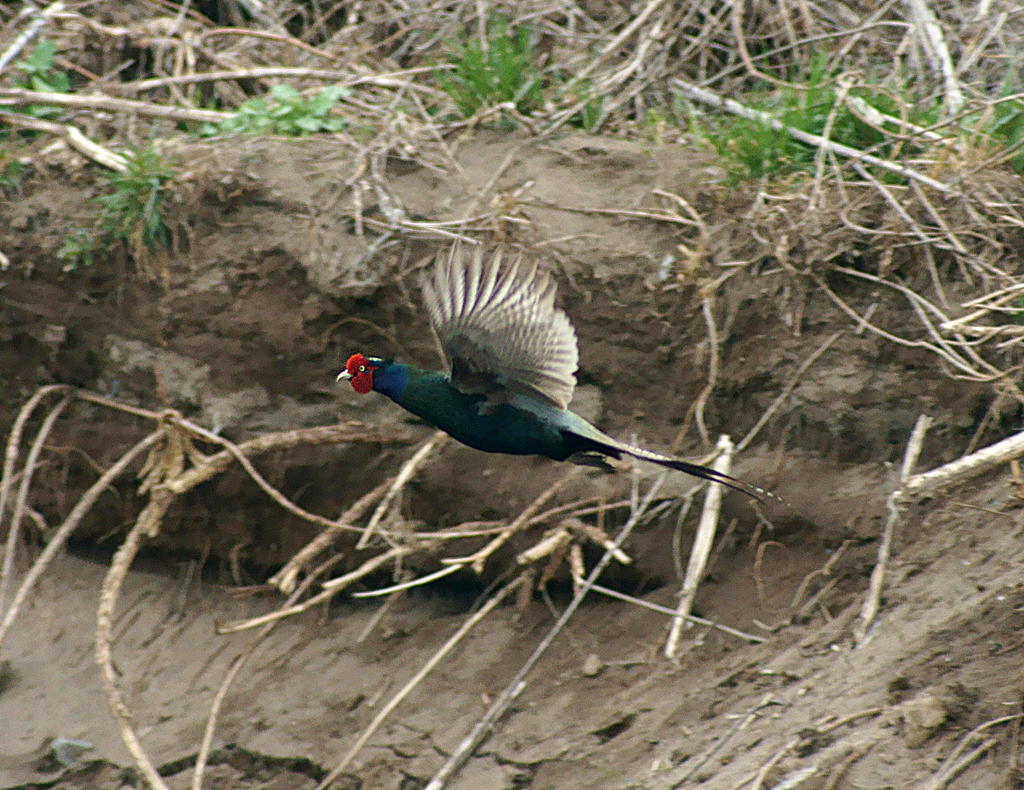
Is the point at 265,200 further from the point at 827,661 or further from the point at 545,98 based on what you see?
the point at 827,661

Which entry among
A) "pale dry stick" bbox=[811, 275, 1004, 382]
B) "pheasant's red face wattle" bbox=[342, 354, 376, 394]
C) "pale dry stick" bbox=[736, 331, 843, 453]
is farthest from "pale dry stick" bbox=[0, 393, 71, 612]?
"pale dry stick" bbox=[811, 275, 1004, 382]

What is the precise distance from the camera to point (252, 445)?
392cm

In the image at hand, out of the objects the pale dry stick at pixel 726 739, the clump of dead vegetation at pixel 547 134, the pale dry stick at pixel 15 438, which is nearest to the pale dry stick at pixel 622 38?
the clump of dead vegetation at pixel 547 134

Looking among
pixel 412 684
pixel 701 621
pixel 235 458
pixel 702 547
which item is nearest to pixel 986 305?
pixel 702 547

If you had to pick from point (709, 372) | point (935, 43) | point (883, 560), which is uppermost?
point (935, 43)

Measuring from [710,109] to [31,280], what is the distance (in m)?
2.57

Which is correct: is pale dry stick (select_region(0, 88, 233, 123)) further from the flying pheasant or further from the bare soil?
the flying pheasant

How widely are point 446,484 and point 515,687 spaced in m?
0.72

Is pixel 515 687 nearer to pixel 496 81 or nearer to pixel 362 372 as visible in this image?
pixel 362 372

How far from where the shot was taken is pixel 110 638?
3633 mm

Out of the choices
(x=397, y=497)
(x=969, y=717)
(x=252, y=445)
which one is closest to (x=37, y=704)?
(x=252, y=445)

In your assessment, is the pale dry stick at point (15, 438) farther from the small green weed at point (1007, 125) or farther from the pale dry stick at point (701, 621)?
the small green weed at point (1007, 125)

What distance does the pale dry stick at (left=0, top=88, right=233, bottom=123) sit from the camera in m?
4.23

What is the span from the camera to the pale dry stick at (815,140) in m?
3.55
